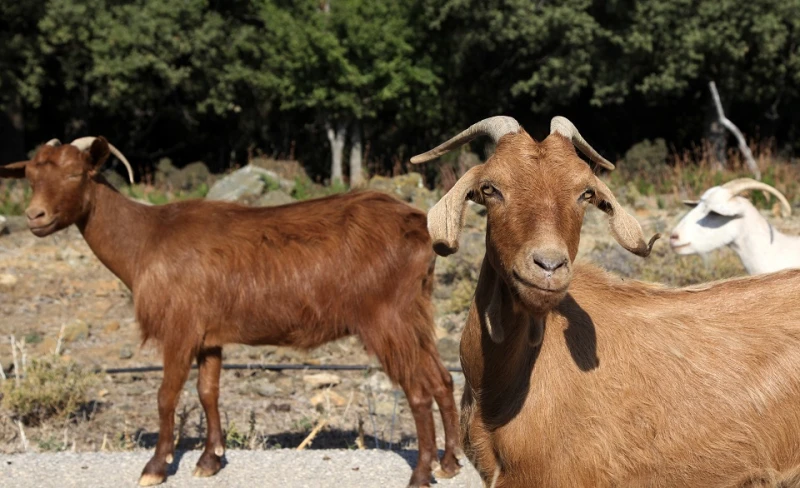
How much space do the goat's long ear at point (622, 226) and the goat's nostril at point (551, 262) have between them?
20.4 inches

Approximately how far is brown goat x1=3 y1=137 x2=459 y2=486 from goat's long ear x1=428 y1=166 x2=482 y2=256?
3.09m

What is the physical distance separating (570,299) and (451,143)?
0.89 metres

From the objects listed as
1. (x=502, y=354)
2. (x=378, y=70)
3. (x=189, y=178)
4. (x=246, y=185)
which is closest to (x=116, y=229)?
(x=502, y=354)

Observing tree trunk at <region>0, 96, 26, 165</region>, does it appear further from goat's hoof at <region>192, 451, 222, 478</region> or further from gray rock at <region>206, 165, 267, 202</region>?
goat's hoof at <region>192, 451, 222, 478</region>

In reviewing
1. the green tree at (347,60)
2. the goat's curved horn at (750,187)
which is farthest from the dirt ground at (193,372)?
the green tree at (347,60)

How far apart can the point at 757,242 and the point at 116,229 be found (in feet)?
18.4

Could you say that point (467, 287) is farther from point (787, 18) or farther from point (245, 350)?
point (787, 18)

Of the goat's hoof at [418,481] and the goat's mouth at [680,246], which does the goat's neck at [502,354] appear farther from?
the goat's mouth at [680,246]

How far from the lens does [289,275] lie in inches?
292

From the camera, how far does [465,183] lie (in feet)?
13.7

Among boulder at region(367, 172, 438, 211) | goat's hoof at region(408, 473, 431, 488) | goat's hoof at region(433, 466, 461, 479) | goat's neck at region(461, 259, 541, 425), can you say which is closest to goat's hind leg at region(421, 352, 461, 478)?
goat's hoof at region(433, 466, 461, 479)

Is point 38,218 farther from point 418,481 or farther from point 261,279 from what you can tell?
point 418,481

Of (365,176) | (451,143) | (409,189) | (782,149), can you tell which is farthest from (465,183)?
(782,149)

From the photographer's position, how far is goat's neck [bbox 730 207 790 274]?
9.18m
